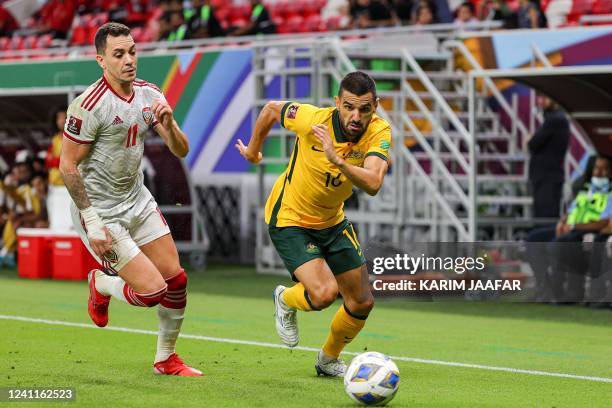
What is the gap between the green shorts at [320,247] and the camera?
9.50 meters

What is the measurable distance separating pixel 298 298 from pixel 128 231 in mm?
1286

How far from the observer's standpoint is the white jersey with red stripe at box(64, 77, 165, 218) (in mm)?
9258

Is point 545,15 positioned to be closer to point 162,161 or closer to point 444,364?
point 162,161

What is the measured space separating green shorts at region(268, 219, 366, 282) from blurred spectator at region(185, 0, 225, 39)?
14.0 meters

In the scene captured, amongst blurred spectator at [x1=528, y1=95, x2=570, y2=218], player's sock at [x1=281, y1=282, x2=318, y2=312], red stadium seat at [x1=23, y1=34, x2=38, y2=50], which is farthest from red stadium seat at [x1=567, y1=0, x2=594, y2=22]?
red stadium seat at [x1=23, y1=34, x2=38, y2=50]

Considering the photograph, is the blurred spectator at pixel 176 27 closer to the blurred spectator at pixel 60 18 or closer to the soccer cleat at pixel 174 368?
the blurred spectator at pixel 60 18

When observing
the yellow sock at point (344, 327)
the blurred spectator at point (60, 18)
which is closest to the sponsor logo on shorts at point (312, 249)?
the yellow sock at point (344, 327)

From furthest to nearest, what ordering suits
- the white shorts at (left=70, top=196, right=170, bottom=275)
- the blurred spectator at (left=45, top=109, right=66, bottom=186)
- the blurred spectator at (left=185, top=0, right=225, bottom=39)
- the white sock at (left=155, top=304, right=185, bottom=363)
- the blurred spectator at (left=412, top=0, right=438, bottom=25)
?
the blurred spectator at (left=185, top=0, right=225, bottom=39) → the blurred spectator at (left=412, top=0, right=438, bottom=25) → the blurred spectator at (left=45, top=109, right=66, bottom=186) → the white sock at (left=155, top=304, right=185, bottom=363) → the white shorts at (left=70, top=196, right=170, bottom=275)

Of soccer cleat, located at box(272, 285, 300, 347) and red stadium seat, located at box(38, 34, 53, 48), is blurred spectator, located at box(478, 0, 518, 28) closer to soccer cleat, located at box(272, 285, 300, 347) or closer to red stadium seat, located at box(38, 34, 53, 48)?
soccer cleat, located at box(272, 285, 300, 347)

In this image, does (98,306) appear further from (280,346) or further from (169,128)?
(280,346)

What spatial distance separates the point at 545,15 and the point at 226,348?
33.2ft

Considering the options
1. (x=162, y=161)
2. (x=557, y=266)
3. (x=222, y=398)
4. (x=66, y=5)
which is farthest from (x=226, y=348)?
(x=66, y=5)

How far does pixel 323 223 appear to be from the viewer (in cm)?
962

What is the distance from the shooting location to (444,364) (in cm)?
1081
